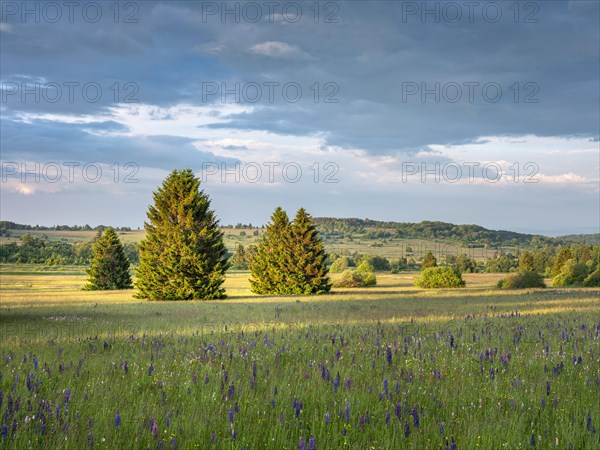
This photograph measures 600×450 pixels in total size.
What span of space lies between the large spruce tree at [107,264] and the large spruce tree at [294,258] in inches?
796

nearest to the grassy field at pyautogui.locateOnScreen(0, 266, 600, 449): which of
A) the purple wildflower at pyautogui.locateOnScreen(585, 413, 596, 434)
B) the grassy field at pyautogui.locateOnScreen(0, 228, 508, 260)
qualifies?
the purple wildflower at pyautogui.locateOnScreen(585, 413, 596, 434)

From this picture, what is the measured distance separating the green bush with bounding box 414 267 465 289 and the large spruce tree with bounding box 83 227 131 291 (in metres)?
34.3

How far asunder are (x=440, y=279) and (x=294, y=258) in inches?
592

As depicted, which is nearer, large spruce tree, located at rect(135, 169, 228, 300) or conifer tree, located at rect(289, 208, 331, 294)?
large spruce tree, located at rect(135, 169, 228, 300)

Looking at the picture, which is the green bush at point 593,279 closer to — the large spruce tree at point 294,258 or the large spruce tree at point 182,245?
the large spruce tree at point 294,258

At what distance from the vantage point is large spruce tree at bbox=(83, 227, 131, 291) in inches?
2320

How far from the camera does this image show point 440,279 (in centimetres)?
5144

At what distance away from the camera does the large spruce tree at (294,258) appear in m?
47.8

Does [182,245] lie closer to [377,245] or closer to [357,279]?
[357,279]

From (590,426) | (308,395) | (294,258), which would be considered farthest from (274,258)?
(590,426)

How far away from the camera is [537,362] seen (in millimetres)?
7469

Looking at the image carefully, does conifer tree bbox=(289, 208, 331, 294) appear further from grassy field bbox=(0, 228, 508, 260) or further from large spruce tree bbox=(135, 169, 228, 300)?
grassy field bbox=(0, 228, 508, 260)

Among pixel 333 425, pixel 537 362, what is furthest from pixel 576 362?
pixel 333 425

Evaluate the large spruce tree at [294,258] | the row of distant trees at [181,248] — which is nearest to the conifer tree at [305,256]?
the large spruce tree at [294,258]
